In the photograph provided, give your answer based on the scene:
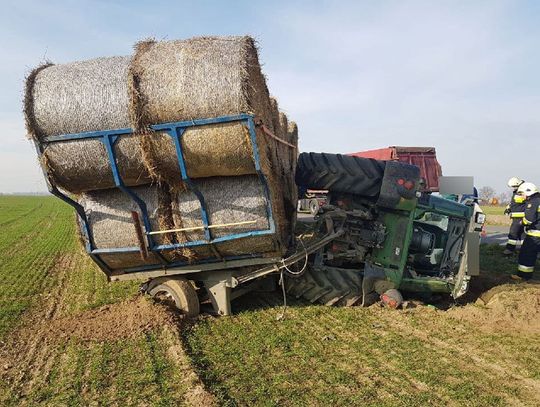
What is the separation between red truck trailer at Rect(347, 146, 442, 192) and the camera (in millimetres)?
15703

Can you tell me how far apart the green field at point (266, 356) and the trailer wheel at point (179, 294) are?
259mm

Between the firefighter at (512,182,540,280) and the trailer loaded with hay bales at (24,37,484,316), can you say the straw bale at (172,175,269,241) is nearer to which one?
the trailer loaded with hay bales at (24,37,484,316)

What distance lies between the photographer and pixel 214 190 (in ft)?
20.0

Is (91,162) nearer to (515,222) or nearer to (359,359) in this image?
(359,359)

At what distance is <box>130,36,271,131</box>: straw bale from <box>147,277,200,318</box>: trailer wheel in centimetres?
244

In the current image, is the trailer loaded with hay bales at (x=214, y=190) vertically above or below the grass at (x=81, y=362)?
above

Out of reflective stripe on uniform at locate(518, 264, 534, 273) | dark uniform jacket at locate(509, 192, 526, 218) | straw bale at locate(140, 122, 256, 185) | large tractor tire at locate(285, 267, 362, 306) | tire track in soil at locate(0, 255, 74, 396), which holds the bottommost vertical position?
tire track in soil at locate(0, 255, 74, 396)

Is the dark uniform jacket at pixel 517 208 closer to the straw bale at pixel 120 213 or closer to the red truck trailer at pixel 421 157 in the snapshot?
the red truck trailer at pixel 421 157

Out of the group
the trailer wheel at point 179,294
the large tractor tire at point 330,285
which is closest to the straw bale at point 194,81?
the trailer wheel at point 179,294

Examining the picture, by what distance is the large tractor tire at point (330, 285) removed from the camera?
288 inches

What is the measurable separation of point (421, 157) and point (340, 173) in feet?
31.8

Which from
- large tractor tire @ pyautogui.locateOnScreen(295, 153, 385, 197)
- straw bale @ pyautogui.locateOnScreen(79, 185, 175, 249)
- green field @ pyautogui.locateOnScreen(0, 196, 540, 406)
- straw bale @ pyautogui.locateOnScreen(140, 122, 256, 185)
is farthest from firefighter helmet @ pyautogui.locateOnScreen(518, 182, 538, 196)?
straw bale @ pyautogui.locateOnScreen(79, 185, 175, 249)

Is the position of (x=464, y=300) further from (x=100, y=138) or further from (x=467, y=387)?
(x=100, y=138)

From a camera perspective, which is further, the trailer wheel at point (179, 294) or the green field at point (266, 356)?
the trailer wheel at point (179, 294)
